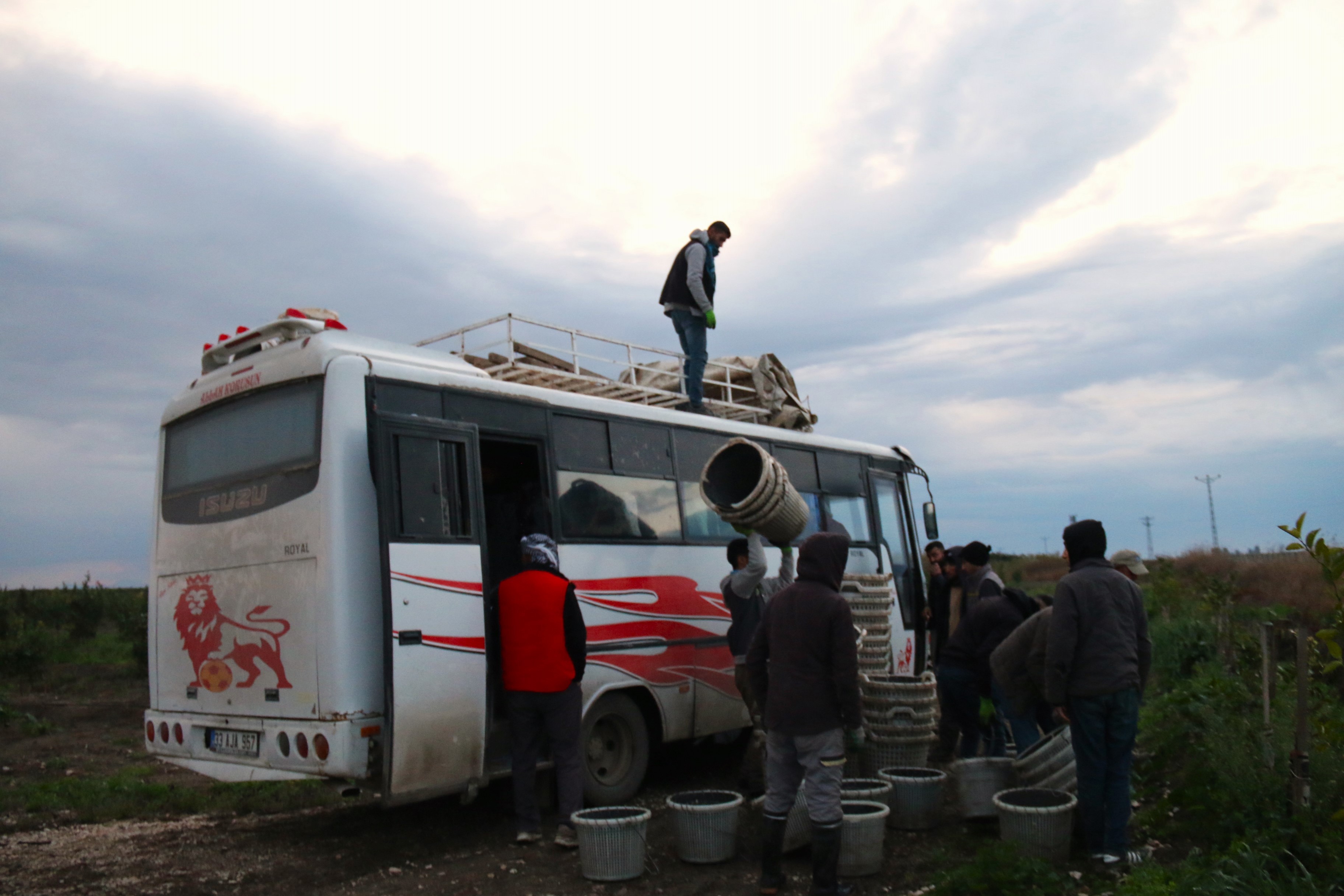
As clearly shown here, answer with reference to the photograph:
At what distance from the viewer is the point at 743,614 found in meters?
7.85

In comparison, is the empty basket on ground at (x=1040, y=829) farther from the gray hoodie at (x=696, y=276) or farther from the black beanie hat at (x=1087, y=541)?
the gray hoodie at (x=696, y=276)

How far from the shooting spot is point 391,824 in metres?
7.66

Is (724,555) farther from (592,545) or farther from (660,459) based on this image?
(592,545)

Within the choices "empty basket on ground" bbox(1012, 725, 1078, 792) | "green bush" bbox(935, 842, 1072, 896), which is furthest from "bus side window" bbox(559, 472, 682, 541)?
"green bush" bbox(935, 842, 1072, 896)

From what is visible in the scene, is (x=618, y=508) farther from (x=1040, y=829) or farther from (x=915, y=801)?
(x=1040, y=829)

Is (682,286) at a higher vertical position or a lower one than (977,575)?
higher

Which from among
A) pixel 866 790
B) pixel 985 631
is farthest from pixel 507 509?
pixel 985 631

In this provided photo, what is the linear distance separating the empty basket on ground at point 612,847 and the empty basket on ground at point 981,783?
2208 mm

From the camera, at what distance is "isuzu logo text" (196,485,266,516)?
6.66 metres

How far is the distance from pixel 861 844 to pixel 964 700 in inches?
109

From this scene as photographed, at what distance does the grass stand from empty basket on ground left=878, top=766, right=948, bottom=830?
4.62 metres

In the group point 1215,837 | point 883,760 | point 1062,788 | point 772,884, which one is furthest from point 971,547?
point 772,884

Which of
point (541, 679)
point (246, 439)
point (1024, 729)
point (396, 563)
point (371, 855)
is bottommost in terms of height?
point (371, 855)

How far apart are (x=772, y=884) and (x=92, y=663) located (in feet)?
55.5
